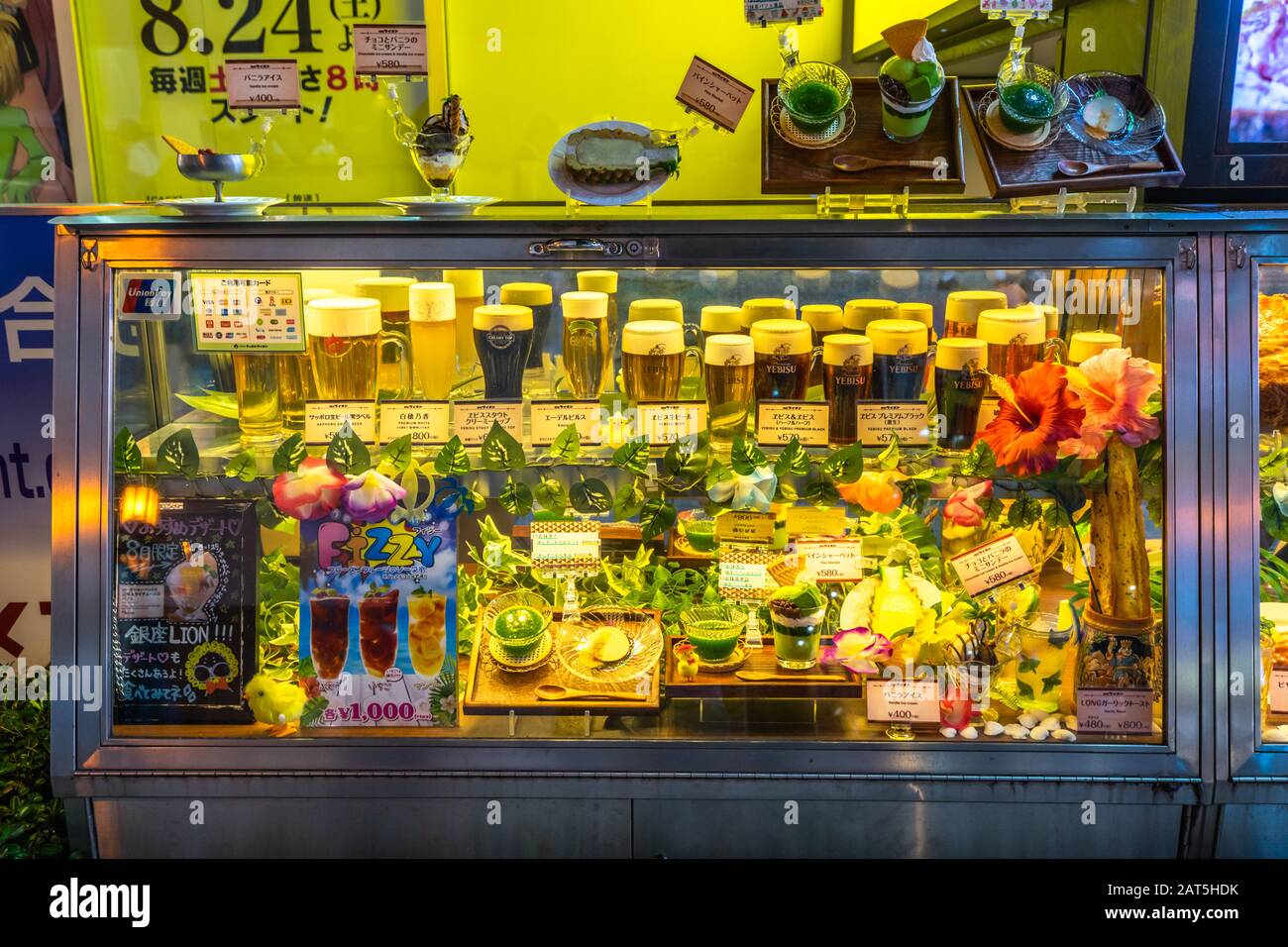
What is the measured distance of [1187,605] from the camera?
2004 millimetres

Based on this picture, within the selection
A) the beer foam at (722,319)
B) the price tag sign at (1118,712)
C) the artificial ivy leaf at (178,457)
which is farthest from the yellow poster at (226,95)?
the price tag sign at (1118,712)

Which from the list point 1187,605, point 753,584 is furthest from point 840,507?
point 1187,605

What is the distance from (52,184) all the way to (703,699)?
2799 mm

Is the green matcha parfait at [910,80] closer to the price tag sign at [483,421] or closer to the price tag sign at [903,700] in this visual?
the price tag sign at [483,421]

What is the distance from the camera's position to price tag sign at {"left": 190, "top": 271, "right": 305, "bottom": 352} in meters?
2.04

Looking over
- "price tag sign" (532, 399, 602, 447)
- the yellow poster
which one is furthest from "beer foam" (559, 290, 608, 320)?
the yellow poster

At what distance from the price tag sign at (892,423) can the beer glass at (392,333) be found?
89 centimetres

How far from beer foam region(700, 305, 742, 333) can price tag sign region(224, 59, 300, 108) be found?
89cm

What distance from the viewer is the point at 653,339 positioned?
211 cm

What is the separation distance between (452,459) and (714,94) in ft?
2.70

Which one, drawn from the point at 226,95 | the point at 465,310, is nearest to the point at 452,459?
the point at 465,310

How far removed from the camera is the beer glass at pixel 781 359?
212cm

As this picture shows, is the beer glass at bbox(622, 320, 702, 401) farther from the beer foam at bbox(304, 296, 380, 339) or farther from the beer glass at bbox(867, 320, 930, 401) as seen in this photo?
the beer foam at bbox(304, 296, 380, 339)
